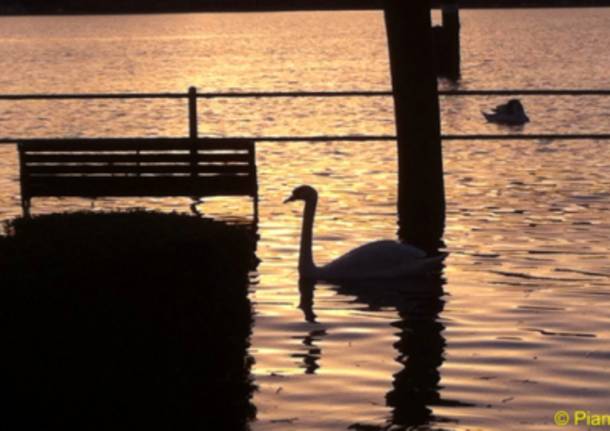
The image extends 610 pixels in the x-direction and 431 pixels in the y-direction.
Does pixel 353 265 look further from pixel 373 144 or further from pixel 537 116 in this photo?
pixel 537 116

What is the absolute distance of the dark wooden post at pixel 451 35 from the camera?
198 feet

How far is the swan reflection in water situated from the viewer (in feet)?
33.1

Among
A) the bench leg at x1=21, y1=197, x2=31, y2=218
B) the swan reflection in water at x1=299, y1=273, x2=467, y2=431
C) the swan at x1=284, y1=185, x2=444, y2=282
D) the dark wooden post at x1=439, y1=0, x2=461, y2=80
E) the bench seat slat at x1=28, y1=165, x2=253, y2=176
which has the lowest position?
the swan reflection in water at x1=299, y1=273, x2=467, y2=431

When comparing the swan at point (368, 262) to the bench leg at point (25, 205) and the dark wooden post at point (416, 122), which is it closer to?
the dark wooden post at point (416, 122)

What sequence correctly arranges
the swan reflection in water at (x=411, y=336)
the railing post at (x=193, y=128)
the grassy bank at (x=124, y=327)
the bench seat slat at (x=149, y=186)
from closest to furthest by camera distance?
the grassy bank at (x=124, y=327)
the swan reflection in water at (x=411, y=336)
the bench seat slat at (x=149, y=186)
the railing post at (x=193, y=128)

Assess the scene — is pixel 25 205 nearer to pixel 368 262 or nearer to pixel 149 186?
pixel 149 186

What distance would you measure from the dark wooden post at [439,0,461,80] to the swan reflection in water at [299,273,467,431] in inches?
1779

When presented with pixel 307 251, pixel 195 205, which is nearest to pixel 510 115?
pixel 195 205

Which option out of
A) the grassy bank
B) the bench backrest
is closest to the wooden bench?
the bench backrest

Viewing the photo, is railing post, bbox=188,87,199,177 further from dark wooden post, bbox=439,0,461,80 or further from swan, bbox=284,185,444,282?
dark wooden post, bbox=439,0,461,80

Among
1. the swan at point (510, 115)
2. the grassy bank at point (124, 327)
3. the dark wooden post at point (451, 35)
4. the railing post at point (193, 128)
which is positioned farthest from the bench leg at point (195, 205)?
the dark wooden post at point (451, 35)

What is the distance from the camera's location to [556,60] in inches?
4028

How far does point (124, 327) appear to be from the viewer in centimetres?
861

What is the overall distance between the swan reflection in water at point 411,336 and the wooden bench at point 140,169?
3.85 m
